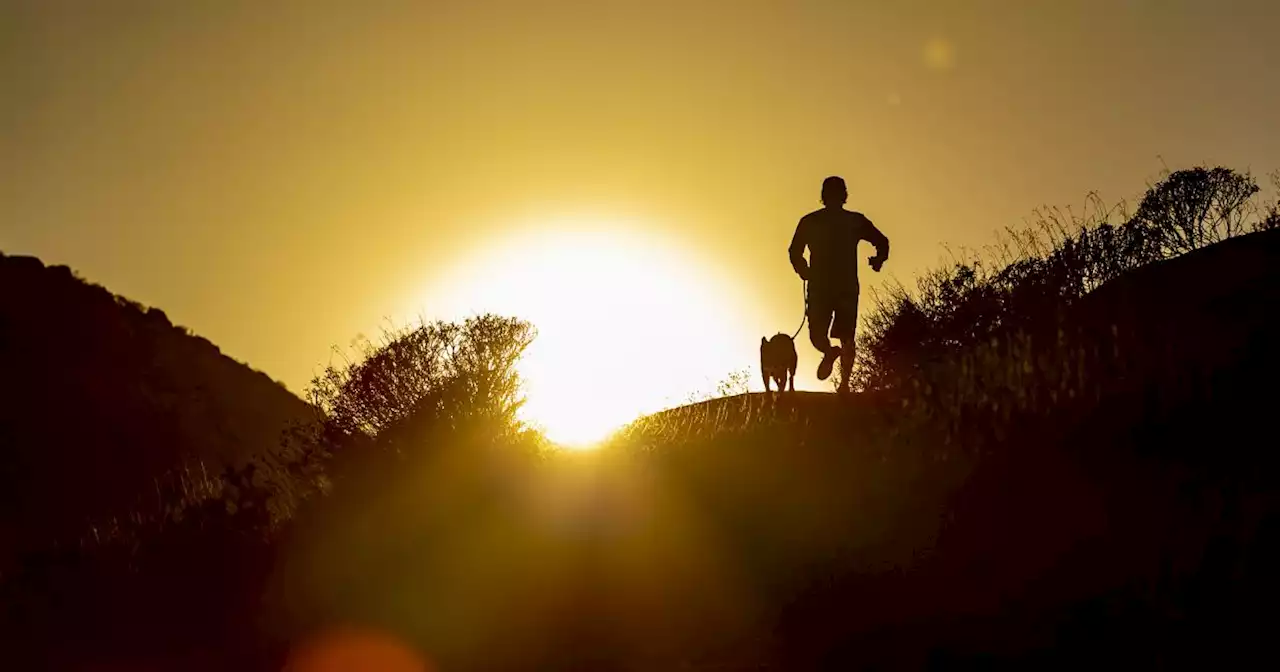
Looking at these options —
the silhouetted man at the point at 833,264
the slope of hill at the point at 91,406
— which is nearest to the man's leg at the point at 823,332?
the silhouetted man at the point at 833,264

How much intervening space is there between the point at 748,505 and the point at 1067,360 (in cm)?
302

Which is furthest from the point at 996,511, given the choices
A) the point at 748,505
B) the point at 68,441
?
the point at 68,441

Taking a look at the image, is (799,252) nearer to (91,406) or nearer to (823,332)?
(823,332)

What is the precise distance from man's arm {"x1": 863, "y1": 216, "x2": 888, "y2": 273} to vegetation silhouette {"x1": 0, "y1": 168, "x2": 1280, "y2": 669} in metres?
1.30

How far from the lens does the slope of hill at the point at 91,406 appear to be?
2723cm

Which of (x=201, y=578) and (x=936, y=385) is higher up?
(x=936, y=385)

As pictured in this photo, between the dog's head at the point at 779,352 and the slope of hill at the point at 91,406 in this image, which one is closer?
the dog's head at the point at 779,352

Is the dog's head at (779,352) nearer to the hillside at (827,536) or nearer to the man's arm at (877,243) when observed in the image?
the hillside at (827,536)

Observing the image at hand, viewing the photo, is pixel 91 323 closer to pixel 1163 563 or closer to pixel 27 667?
pixel 27 667

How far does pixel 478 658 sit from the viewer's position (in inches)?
283

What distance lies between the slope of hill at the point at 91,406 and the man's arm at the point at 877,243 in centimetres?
1866

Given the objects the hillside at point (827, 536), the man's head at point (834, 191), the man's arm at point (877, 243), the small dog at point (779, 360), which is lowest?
the hillside at point (827, 536)

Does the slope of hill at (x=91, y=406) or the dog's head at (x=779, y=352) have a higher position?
the slope of hill at (x=91, y=406)

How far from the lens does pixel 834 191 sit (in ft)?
38.5
